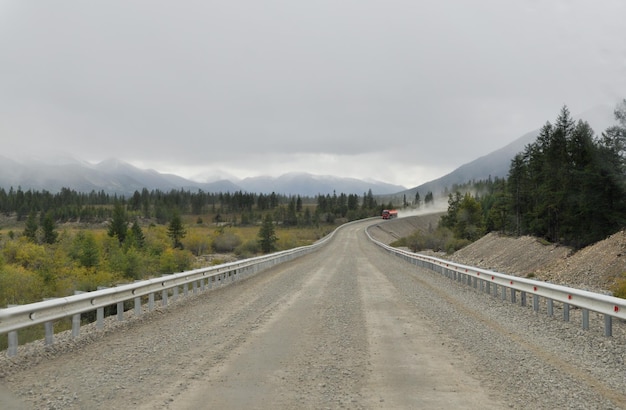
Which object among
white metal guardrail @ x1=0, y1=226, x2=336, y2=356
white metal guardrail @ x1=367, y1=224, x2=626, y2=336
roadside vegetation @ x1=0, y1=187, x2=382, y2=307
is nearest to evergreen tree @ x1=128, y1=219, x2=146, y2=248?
roadside vegetation @ x1=0, y1=187, x2=382, y2=307

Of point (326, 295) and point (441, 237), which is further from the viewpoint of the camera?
point (441, 237)

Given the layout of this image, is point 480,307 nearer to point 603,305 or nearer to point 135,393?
point 603,305

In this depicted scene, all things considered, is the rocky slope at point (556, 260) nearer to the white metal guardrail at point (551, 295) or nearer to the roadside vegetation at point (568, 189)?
the roadside vegetation at point (568, 189)

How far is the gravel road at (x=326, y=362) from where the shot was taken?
558 cm

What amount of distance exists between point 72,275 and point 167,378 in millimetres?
40271

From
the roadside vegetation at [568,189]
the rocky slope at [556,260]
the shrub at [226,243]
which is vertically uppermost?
the roadside vegetation at [568,189]

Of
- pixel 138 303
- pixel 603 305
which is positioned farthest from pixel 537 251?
pixel 138 303

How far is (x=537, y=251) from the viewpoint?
112ft

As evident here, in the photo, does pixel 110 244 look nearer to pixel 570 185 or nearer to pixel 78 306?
pixel 570 185

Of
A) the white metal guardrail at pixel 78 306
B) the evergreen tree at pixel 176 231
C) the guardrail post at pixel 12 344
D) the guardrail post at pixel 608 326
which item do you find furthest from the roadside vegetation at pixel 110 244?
the guardrail post at pixel 608 326

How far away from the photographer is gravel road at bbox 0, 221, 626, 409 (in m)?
5.58

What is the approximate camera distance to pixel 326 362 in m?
7.16

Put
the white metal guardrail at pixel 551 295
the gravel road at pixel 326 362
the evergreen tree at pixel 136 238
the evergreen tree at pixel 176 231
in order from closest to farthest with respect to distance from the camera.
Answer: the gravel road at pixel 326 362 → the white metal guardrail at pixel 551 295 → the evergreen tree at pixel 136 238 → the evergreen tree at pixel 176 231

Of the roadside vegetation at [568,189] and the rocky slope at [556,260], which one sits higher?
the roadside vegetation at [568,189]
